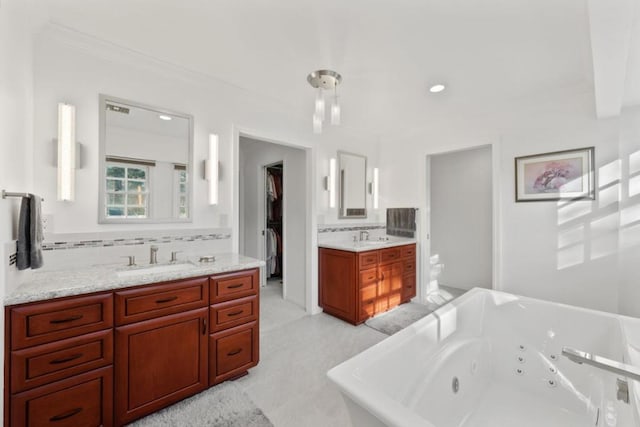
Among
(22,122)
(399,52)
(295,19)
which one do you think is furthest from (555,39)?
(22,122)

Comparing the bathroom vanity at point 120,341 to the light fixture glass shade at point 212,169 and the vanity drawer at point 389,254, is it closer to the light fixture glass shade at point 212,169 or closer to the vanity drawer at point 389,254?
the light fixture glass shade at point 212,169

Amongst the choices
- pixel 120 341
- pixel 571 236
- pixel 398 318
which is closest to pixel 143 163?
pixel 120 341

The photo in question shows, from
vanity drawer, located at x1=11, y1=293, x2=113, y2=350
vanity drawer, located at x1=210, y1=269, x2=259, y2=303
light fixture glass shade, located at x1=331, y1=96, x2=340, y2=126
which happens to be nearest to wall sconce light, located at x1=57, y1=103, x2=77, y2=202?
vanity drawer, located at x1=11, y1=293, x2=113, y2=350

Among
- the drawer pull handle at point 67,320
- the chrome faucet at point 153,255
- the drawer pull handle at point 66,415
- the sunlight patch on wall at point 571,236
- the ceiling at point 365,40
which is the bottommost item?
the drawer pull handle at point 66,415

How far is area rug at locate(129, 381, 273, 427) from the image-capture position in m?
1.57

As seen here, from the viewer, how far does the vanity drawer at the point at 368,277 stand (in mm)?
→ 2998

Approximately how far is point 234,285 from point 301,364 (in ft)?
3.01

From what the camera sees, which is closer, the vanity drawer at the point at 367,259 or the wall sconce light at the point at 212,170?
the wall sconce light at the point at 212,170

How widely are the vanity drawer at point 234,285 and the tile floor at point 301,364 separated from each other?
663 millimetres

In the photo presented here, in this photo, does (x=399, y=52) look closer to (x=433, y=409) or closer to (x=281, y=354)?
(x=433, y=409)

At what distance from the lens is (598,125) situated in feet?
7.95

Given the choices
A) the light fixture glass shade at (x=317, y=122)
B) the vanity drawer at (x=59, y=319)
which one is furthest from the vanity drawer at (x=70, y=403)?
the light fixture glass shade at (x=317, y=122)

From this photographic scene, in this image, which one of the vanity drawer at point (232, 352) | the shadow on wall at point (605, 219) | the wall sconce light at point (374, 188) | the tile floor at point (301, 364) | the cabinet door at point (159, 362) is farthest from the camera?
the wall sconce light at point (374, 188)

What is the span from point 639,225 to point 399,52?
8.26 ft
